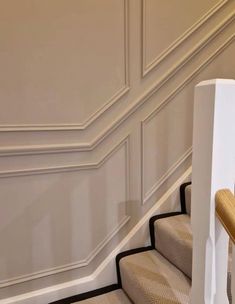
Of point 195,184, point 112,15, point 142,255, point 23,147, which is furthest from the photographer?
point 142,255

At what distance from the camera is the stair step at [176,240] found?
1349 mm

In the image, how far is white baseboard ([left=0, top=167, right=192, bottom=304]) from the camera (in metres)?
1.44

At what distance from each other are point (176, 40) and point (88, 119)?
2.49 feet

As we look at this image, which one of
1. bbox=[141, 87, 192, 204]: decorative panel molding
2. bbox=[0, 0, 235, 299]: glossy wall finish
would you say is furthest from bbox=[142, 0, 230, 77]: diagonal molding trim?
bbox=[141, 87, 192, 204]: decorative panel molding

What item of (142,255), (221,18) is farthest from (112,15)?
(142,255)

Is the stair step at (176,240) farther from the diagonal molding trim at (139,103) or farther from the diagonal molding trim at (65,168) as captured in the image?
the diagonal molding trim at (139,103)

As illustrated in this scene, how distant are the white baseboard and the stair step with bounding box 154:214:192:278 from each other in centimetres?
9

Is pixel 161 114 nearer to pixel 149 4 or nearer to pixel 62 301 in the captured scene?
pixel 149 4

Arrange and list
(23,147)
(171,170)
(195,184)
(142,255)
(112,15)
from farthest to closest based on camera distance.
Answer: (171,170), (142,255), (112,15), (23,147), (195,184)

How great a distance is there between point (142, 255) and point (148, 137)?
0.72 m

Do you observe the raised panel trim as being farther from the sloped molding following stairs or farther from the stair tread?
the stair tread

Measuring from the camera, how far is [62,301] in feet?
4.83

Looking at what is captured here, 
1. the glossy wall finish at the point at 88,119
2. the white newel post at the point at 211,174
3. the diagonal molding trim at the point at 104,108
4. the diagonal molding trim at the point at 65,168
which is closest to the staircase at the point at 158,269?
the glossy wall finish at the point at 88,119

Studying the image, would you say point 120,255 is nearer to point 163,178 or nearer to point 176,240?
point 176,240
